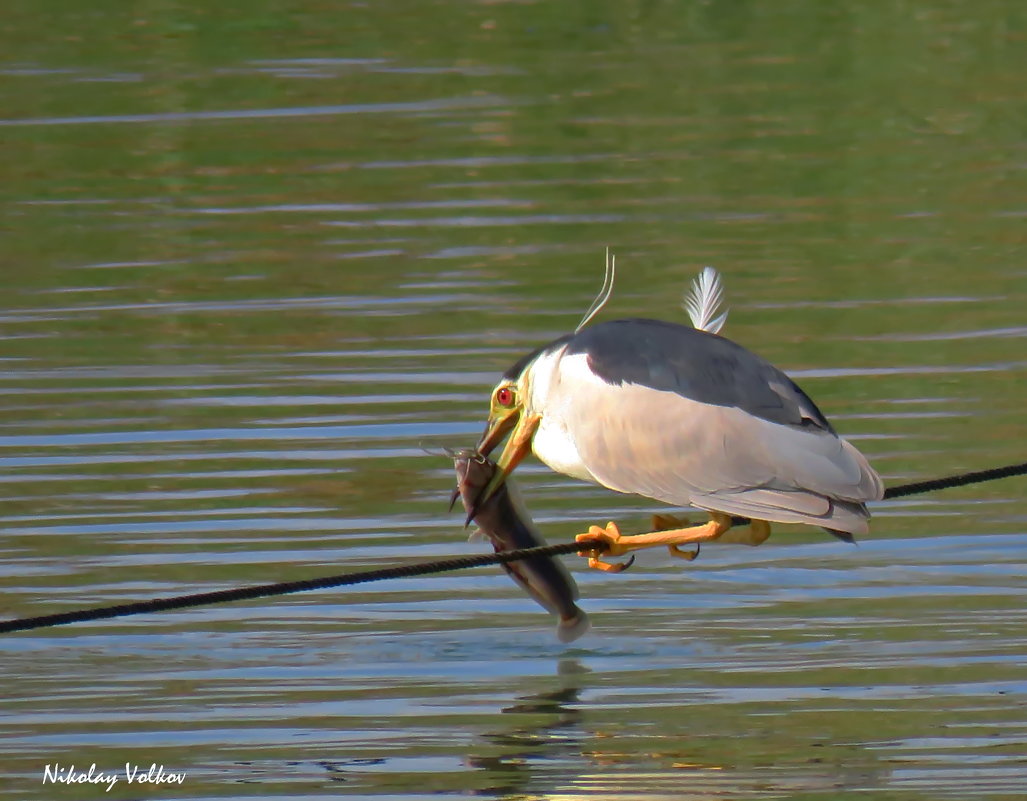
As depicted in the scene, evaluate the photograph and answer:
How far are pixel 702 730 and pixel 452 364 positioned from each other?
5146 millimetres

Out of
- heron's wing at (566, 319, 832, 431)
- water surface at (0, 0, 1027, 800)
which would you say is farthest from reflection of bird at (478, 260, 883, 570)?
water surface at (0, 0, 1027, 800)

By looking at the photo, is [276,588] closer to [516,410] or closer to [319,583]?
[319,583]

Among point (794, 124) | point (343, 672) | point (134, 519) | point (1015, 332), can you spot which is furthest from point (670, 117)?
point (343, 672)

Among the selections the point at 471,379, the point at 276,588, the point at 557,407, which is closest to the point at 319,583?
the point at 276,588

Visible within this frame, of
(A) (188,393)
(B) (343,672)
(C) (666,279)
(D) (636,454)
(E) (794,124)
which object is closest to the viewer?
(D) (636,454)

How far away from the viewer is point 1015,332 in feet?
42.1

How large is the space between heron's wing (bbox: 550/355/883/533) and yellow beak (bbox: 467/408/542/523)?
0.26 m

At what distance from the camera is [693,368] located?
7.41 m

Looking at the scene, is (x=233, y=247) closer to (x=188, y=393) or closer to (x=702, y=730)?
(x=188, y=393)

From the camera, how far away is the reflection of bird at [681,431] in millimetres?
7066

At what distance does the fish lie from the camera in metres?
7.95

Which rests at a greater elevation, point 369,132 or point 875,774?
point 875,774

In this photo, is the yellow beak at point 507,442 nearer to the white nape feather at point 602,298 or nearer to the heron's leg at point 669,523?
the white nape feather at point 602,298

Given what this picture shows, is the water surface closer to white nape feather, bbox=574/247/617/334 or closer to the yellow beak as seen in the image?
the yellow beak
